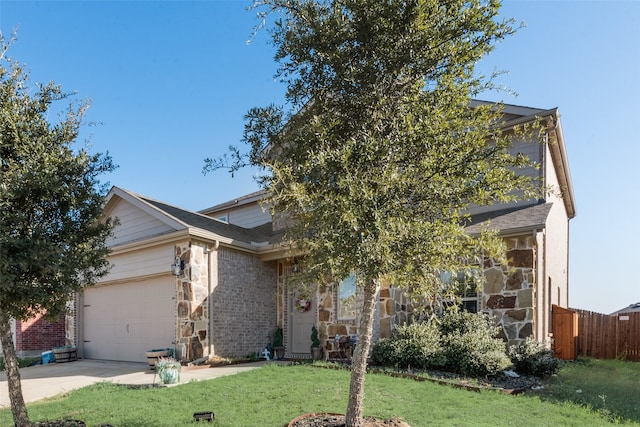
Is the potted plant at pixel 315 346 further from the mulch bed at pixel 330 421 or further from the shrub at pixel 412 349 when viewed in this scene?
the mulch bed at pixel 330 421

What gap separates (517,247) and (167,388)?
785 centimetres

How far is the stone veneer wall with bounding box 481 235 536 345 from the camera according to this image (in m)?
9.64

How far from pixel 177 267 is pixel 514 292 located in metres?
8.22

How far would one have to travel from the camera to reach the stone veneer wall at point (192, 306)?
1117 centimetres

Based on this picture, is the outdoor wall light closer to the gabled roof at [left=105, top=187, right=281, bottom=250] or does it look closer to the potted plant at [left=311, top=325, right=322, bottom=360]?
the gabled roof at [left=105, top=187, right=281, bottom=250]

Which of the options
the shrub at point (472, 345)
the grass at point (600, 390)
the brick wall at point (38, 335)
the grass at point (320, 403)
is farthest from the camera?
the brick wall at point (38, 335)

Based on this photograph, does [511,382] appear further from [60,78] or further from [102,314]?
[102,314]

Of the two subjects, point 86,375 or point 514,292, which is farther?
point 86,375

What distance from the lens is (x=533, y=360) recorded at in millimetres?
8508

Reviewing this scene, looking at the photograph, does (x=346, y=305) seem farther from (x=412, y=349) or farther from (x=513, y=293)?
(x=513, y=293)

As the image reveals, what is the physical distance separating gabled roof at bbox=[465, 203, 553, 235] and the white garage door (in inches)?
327

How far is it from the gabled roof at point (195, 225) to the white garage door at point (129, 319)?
168cm

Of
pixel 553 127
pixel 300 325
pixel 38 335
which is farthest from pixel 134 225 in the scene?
pixel 553 127

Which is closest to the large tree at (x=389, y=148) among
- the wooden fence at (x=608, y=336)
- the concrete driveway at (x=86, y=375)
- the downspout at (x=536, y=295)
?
the downspout at (x=536, y=295)
